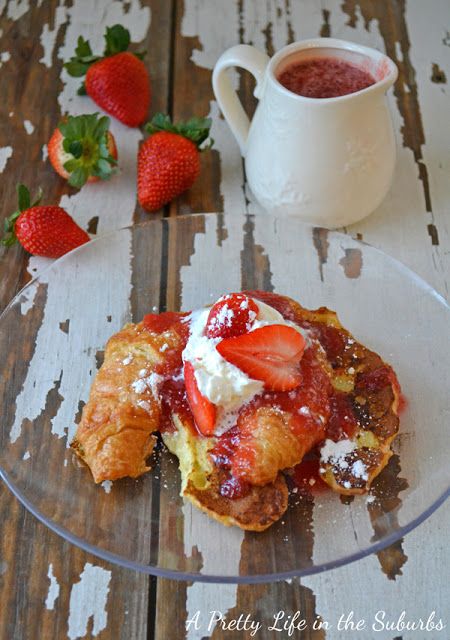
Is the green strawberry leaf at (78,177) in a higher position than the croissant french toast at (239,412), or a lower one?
higher

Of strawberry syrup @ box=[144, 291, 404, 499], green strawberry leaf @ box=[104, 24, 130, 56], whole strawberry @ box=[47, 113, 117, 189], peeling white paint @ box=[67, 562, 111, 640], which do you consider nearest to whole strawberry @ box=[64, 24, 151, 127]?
green strawberry leaf @ box=[104, 24, 130, 56]

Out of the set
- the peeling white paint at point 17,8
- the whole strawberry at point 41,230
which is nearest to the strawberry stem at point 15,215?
the whole strawberry at point 41,230

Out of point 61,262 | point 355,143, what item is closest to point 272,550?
point 61,262

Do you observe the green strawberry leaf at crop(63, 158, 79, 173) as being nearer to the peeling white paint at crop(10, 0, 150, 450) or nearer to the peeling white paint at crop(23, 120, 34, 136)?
the peeling white paint at crop(10, 0, 150, 450)

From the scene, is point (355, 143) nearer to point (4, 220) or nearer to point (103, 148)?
point (103, 148)

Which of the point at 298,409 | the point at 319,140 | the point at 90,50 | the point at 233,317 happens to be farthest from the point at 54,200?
the point at 298,409

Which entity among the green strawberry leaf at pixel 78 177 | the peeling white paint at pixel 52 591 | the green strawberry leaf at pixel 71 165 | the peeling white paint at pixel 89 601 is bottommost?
the peeling white paint at pixel 89 601

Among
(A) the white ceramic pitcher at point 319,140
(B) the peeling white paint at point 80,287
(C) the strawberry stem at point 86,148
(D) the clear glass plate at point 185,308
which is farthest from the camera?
(C) the strawberry stem at point 86,148

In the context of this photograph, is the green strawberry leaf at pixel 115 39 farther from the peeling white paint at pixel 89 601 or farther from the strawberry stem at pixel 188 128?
the peeling white paint at pixel 89 601
